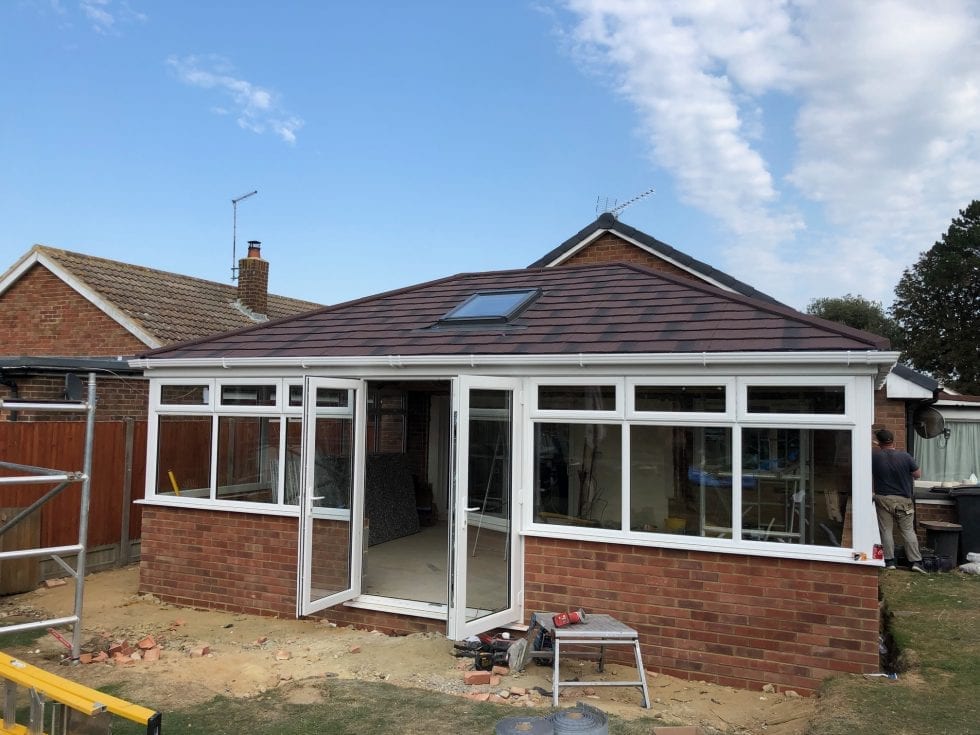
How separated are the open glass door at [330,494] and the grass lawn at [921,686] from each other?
442 cm

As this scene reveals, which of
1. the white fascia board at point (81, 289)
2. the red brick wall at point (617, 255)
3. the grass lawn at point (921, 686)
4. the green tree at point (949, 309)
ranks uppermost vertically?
the green tree at point (949, 309)

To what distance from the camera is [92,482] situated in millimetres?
9547

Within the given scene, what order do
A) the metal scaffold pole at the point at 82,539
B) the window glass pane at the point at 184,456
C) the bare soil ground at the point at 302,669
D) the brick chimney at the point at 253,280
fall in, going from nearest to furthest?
the bare soil ground at the point at 302,669
the metal scaffold pole at the point at 82,539
the window glass pane at the point at 184,456
the brick chimney at the point at 253,280

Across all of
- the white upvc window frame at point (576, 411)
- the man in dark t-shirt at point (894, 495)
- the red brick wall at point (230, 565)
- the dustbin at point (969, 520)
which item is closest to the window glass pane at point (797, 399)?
the white upvc window frame at point (576, 411)

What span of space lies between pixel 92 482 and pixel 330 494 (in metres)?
4.49

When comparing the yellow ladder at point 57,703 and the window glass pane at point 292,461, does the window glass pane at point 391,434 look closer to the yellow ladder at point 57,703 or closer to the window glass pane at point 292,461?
the window glass pane at point 292,461

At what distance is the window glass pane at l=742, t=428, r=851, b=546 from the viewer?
5652mm

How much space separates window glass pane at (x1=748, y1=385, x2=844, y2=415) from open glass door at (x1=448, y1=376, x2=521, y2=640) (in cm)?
215

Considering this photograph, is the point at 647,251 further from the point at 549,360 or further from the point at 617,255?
the point at 549,360

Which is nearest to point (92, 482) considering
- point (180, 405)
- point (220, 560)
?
point (180, 405)

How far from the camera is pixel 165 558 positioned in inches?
327

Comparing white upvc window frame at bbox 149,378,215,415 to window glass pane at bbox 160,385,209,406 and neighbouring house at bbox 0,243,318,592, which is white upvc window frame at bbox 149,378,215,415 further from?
neighbouring house at bbox 0,243,318,592

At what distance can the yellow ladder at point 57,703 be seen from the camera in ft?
11.4

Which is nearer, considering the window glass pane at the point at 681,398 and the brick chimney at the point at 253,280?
the window glass pane at the point at 681,398
